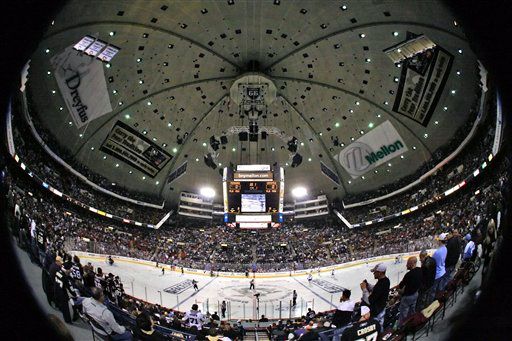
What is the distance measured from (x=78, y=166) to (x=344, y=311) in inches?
169

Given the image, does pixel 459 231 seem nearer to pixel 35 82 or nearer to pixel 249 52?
pixel 249 52

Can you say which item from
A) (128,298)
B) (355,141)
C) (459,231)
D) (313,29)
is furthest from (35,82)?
(459,231)

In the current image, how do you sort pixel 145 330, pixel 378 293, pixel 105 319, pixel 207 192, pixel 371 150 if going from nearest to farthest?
pixel 105 319
pixel 145 330
pixel 378 293
pixel 371 150
pixel 207 192

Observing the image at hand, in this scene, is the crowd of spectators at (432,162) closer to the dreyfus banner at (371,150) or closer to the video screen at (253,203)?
the dreyfus banner at (371,150)

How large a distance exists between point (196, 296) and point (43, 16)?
4121 millimetres

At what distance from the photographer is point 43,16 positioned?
515cm

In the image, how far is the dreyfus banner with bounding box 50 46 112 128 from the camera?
248 inches

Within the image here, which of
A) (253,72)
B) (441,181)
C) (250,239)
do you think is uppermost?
(253,72)

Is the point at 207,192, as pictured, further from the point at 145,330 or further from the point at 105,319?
the point at 105,319

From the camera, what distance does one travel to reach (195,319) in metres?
6.38

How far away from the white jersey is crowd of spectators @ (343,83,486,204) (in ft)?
8.97

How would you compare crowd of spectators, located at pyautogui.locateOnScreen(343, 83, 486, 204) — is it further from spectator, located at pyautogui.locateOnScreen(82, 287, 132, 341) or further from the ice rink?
spectator, located at pyautogui.locateOnScreen(82, 287, 132, 341)

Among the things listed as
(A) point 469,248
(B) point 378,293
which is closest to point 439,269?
(A) point 469,248

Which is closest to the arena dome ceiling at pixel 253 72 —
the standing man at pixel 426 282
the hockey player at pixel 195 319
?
the standing man at pixel 426 282
